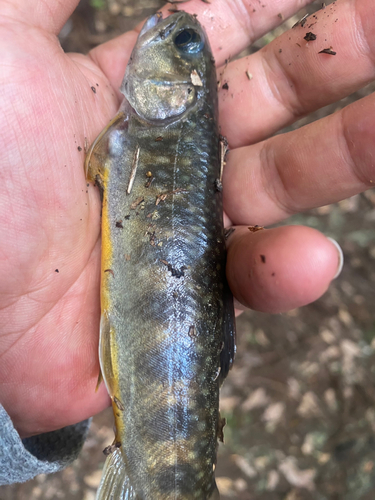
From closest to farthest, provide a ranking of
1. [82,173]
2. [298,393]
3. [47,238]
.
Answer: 1. [47,238]
2. [82,173]
3. [298,393]

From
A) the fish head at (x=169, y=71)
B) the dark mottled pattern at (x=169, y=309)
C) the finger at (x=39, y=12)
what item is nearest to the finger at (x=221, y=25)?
the fish head at (x=169, y=71)

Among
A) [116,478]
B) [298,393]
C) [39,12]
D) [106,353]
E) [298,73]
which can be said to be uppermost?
[39,12]

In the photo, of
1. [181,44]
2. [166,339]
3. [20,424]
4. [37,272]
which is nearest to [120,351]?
[166,339]

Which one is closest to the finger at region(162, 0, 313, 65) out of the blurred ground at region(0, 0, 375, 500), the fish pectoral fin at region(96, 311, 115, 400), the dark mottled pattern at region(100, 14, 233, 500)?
the dark mottled pattern at region(100, 14, 233, 500)

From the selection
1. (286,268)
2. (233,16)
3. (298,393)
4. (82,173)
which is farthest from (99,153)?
(298,393)

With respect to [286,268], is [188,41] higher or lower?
higher

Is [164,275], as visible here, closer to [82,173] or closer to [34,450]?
[82,173]

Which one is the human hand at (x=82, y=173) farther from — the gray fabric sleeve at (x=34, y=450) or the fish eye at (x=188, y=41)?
the fish eye at (x=188, y=41)

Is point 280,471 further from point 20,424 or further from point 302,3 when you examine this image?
point 302,3
